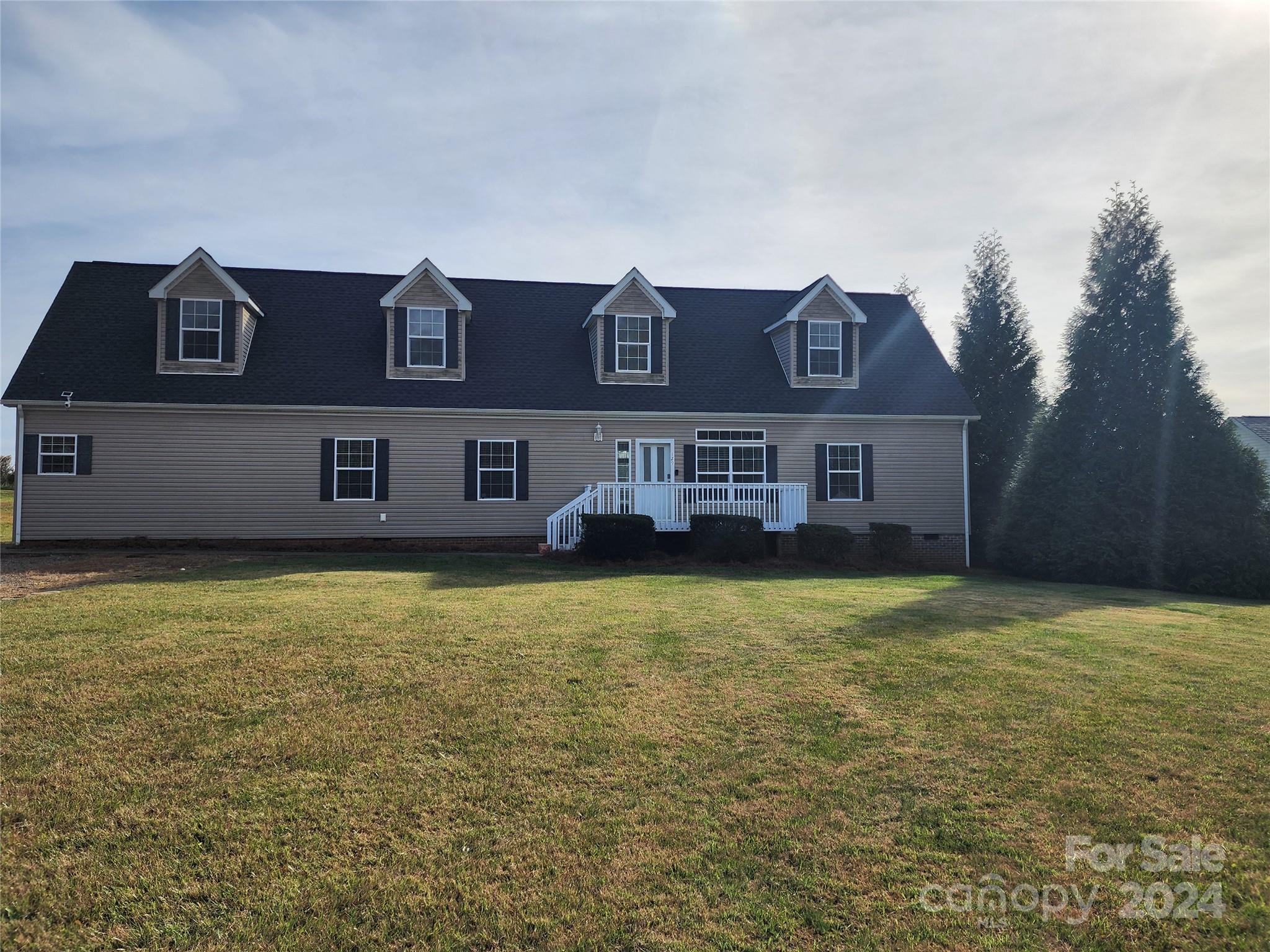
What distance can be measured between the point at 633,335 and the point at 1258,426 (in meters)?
34.3

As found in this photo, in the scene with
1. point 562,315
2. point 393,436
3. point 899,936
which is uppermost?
point 562,315

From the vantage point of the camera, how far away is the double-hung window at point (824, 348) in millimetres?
19922

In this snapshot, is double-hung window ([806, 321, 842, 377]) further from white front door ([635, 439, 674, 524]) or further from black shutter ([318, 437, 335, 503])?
black shutter ([318, 437, 335, 503])

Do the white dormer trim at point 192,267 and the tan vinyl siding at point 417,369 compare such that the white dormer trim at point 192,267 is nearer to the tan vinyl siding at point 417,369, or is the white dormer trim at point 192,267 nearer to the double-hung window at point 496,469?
the tan vinyl siding at point 417,369

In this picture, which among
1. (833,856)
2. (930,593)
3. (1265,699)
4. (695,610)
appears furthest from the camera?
(930,593)

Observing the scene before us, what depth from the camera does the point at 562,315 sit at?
810 inches

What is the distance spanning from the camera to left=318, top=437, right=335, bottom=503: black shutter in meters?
17.2

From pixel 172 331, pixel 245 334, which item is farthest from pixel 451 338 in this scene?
pixel 172 331

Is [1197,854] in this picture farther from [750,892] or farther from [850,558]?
[850,558]

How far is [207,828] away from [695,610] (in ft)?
20.8

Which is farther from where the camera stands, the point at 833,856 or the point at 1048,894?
the point at 833,856

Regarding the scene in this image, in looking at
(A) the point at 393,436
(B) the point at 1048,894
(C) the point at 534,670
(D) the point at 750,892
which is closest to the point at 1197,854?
(B) the point at 1048,894

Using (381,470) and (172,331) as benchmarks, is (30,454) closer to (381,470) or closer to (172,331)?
(172,331)

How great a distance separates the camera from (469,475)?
1781cm
